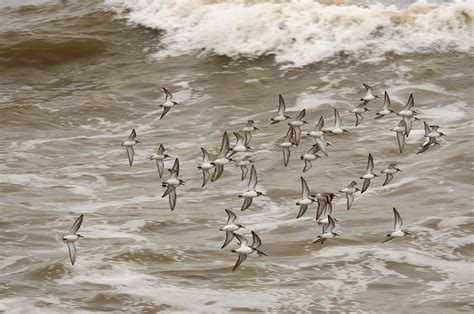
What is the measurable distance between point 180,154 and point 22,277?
5.49m

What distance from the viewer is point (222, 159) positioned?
13.0 m

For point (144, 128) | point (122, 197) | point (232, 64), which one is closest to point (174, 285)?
point (122, 197)

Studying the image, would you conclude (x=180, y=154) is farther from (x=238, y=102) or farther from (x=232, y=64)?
(x=232, y=64)

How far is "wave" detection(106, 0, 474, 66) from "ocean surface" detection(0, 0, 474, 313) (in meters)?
0.04

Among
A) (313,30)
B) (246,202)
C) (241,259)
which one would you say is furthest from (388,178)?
(313,30)

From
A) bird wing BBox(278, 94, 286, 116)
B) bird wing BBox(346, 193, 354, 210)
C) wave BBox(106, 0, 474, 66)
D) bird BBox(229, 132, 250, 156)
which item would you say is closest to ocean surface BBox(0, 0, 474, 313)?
wave BBox(106, 0, 474, 66)

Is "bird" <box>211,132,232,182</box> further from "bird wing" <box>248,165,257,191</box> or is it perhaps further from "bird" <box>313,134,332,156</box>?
"bird" <box>313,134,332,156</box>

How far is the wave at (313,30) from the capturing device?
20.9 meters

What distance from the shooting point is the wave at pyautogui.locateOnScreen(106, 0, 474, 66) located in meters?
Result: 20.9

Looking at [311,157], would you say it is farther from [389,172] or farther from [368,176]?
[368,176]

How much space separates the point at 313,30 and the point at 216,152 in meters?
6.19

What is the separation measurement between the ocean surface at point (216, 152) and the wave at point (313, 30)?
4cm

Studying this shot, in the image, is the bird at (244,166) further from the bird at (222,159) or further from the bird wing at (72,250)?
the bird wing at (72,250)

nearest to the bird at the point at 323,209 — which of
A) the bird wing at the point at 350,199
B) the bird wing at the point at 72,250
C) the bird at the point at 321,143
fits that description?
the bird wing at the point at 350,199
